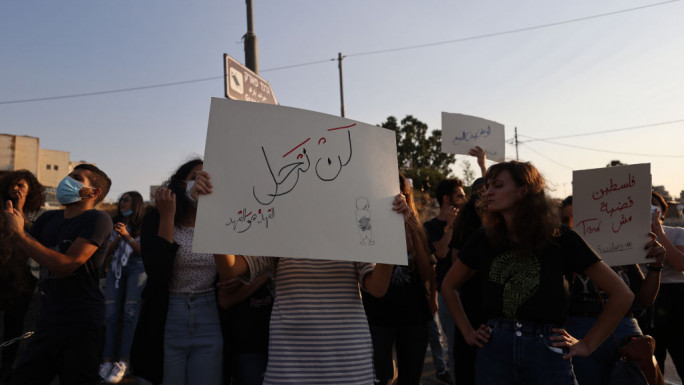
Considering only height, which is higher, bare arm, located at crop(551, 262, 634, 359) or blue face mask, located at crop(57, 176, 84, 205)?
blue face mask, located at crop(57, 176, 84, 205)

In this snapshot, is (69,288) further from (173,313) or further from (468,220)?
(468,220)

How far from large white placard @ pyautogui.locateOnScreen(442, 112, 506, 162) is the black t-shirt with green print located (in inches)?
87.8

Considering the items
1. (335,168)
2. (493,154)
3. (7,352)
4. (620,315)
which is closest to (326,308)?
(335,168)

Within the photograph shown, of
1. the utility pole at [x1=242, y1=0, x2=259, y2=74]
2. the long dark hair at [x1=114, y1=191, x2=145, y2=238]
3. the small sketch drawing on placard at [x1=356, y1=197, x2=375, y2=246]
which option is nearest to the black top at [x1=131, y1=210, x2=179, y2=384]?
the small sketch drawing on placard at [x1=356, y1=197, x2=375, y2=246]

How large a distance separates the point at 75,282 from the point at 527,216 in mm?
2647

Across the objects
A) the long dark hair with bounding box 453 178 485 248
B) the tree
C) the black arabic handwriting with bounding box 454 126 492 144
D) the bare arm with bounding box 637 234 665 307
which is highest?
the tree

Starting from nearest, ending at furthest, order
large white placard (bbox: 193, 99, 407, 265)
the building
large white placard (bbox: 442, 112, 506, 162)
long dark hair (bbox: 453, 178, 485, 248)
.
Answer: large white placard (bbox: 193, 99, 407, 265)
long dark hair (bbox: 453, 178, 485, 248)
large white placard (bbox: 442, 112, 506, 162)
the building

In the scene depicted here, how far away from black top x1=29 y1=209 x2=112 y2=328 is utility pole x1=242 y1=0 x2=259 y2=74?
394 cm

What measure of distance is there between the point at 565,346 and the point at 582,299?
3.29 ft

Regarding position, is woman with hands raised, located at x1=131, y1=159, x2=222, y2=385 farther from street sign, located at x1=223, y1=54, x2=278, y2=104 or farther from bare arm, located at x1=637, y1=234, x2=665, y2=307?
bare arm, located at x1=637, y1=234, x2=665, y2=307

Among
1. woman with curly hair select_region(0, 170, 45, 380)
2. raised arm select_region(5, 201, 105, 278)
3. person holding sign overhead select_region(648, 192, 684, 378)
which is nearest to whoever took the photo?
raised arm select_region(5, 201, 105, 278)

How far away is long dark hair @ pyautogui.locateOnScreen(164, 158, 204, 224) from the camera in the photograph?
277 cm

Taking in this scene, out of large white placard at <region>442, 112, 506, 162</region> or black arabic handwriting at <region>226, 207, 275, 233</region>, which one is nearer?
black arabic handwriting at <region>226, 207, 275, 233</region>

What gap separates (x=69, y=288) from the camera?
2824 millimetres
